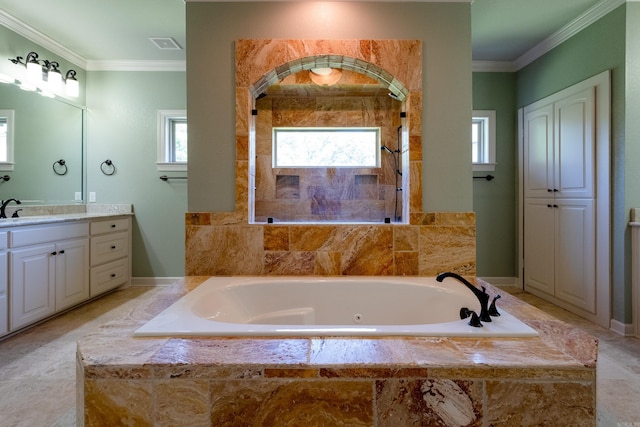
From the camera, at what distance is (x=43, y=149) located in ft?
10.2

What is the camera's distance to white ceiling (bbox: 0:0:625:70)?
250 centimetres

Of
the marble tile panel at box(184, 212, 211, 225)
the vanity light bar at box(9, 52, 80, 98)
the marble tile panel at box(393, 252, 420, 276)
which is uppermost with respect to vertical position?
the vanity light bar at box(9, 52, 80, 98)

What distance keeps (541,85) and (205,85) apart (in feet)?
10.3

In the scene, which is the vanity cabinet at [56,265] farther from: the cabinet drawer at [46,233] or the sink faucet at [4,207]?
the sink faucet at [4,207]

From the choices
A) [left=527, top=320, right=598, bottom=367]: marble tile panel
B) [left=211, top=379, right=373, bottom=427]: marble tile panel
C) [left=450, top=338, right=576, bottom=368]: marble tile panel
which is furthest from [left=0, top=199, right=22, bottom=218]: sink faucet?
[left=527, top=320, right=598, bottom=367]: marble tile panel

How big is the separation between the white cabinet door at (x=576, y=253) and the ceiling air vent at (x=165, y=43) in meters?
3.90

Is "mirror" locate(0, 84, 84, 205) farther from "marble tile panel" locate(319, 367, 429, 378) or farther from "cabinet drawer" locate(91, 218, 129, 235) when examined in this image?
"marble tile panel" locate(319, 367, 429, 378)

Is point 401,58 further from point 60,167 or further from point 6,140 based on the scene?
point 60,167

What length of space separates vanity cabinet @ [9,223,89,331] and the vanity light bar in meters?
1.42

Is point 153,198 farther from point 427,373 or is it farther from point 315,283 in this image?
point 427,373

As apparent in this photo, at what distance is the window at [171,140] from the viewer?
357cm

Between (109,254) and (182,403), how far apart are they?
9.48 ft

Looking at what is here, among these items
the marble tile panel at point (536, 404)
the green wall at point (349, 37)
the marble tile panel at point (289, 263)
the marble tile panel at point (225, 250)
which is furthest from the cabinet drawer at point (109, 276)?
the marble tile panel at point (536, 404)

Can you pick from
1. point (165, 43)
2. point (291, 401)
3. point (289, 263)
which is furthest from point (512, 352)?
point (165, 43)
